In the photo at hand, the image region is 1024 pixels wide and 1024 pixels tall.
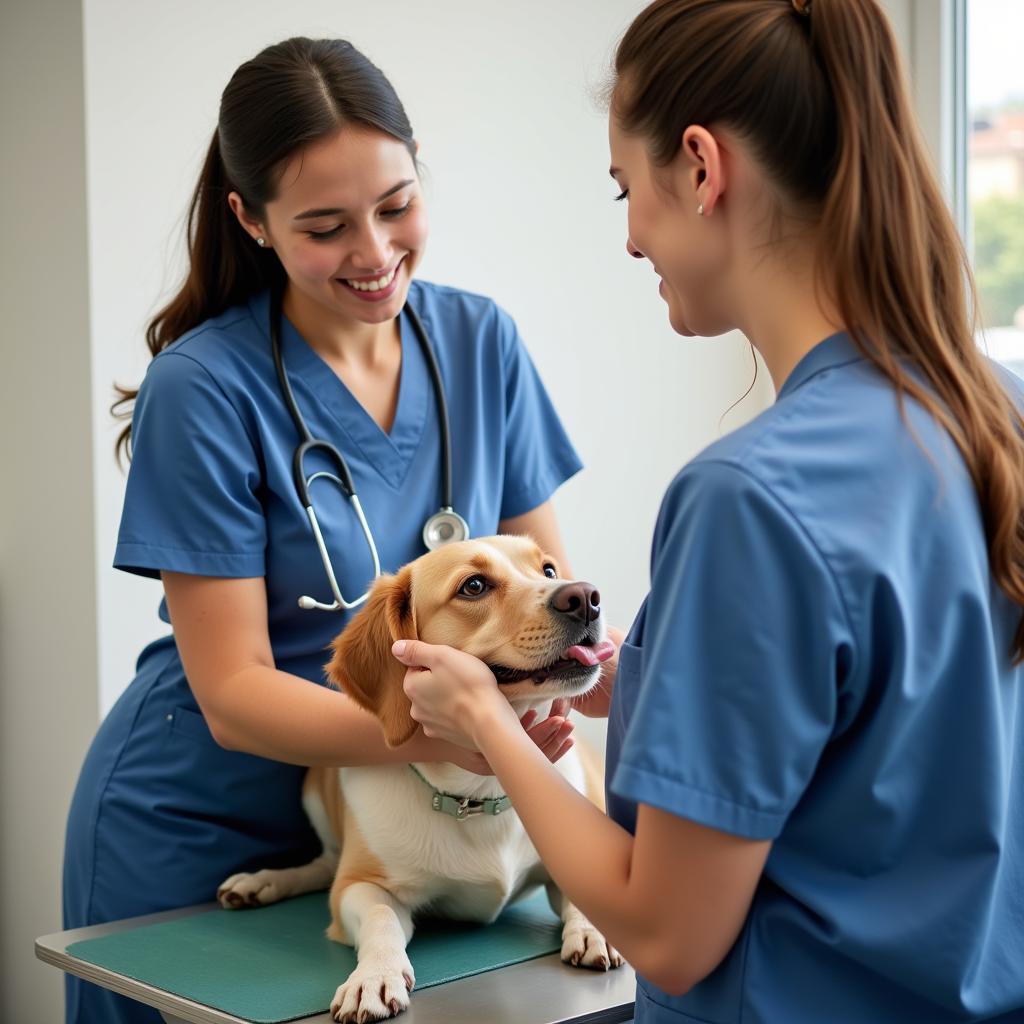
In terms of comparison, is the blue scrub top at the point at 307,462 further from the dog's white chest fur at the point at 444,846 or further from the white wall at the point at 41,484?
the white wall at the point at 41,484

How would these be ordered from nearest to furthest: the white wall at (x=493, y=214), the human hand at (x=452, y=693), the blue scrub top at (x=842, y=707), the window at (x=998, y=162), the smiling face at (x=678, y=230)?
the blue scrub top at (x=842, y=707) < the smiling face at (x=678, y=230) < the human hand at (x=452, y=693) < the white wall at (x=493, y=214) < the window at (x=998, y=162)

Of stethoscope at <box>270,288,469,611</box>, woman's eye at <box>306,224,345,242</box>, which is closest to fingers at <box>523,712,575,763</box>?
stethoscope at <box>270,288,469,611</box>

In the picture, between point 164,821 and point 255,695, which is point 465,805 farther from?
point 164,821

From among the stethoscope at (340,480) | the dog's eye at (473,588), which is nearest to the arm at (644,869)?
the dog's eye at (473,588)

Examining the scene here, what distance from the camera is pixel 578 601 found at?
4.41 ft

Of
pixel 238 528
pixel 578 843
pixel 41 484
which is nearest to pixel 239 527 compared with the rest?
pixel 238 528

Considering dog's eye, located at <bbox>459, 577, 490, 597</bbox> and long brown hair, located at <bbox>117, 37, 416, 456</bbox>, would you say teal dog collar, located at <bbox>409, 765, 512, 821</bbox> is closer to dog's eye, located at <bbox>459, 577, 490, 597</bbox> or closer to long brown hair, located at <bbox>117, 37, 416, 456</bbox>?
dog's eye, located at <bbox>459, 577, 490, 597</bbox>

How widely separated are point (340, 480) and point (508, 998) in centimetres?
68

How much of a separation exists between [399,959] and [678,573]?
66 centimetres

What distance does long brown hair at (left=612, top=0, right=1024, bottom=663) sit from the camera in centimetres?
83

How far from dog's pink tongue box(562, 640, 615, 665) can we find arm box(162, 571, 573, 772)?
0.54ft

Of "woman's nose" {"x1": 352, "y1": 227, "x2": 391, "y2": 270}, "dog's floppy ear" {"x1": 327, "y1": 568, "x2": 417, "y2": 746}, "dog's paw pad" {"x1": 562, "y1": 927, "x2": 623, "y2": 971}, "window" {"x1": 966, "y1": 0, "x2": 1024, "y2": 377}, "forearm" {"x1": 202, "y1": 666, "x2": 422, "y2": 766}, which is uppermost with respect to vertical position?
"window" {"x1": 966, "y1": 0, "x2": 1024, "y2": 377}

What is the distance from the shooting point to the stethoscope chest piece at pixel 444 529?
1.63 m

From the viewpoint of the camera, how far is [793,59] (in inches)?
33.4
